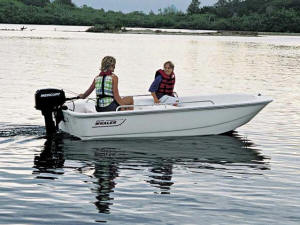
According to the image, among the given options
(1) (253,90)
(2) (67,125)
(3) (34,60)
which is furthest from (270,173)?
(3) (34,60)

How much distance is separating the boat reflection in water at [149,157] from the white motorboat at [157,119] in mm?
193

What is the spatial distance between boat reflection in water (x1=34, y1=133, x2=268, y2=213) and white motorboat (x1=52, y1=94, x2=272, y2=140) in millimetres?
193

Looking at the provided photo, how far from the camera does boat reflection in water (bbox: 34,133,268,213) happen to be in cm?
1078

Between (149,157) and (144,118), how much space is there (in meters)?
A: 1.44

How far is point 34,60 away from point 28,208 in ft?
107

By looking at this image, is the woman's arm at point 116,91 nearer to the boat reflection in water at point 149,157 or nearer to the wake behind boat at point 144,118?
the wake behind boat at point 144,118

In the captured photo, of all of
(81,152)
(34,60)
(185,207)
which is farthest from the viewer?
(34,60)

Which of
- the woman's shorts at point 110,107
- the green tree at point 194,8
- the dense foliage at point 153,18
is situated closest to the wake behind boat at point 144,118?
the woman's shorts at point 110,107

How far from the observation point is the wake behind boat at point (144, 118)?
13047mm

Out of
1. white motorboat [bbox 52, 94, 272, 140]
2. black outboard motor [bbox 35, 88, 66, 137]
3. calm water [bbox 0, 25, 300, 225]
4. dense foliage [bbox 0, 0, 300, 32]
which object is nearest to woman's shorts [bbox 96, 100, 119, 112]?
white motorboat [bbox 52, 94, 272, 140]

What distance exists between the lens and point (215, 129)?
14766 millimetres

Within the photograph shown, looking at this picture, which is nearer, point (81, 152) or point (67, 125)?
point (81, 152)

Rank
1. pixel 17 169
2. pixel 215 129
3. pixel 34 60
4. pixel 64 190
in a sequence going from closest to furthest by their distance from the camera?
pixel 64 190
pixel 17 169
pixel 215 129
pixel 34 60

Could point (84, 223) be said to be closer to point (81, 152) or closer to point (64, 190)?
point (64, 190)
